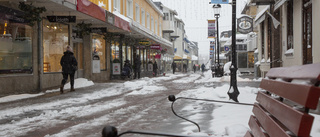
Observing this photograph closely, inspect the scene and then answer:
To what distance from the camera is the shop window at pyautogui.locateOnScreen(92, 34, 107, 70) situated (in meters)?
20.7

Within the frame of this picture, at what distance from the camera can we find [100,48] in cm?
2181

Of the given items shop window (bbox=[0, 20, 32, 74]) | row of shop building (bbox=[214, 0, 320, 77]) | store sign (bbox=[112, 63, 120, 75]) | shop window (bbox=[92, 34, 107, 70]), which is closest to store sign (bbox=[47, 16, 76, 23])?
shop window (bbox=[0, 20, 32, 74])

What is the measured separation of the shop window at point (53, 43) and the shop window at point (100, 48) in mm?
4192

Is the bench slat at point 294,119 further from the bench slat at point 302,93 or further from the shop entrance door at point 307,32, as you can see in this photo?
the shop entrance door at point 307,32

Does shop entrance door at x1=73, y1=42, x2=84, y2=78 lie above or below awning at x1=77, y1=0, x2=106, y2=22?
below

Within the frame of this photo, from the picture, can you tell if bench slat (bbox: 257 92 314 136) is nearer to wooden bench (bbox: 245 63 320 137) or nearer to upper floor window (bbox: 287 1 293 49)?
wooden bench (bbox: 245 63 320 137)

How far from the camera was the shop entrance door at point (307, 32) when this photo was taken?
10.8 meters

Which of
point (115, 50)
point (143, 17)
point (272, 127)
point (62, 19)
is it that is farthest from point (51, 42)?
point (143, 17)

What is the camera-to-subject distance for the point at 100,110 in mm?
7340

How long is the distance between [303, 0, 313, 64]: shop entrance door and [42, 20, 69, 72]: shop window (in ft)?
33.6

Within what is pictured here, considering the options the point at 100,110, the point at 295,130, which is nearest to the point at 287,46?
the point at 100,110

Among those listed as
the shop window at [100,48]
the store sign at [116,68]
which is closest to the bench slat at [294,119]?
the shop window at [100,48]

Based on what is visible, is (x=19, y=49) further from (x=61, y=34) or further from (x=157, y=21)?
(x=157, y=21)

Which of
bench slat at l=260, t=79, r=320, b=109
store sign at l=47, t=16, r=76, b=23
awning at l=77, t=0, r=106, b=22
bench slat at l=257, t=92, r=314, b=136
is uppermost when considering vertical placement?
awning at l=77, t=0, r=106, b=22
